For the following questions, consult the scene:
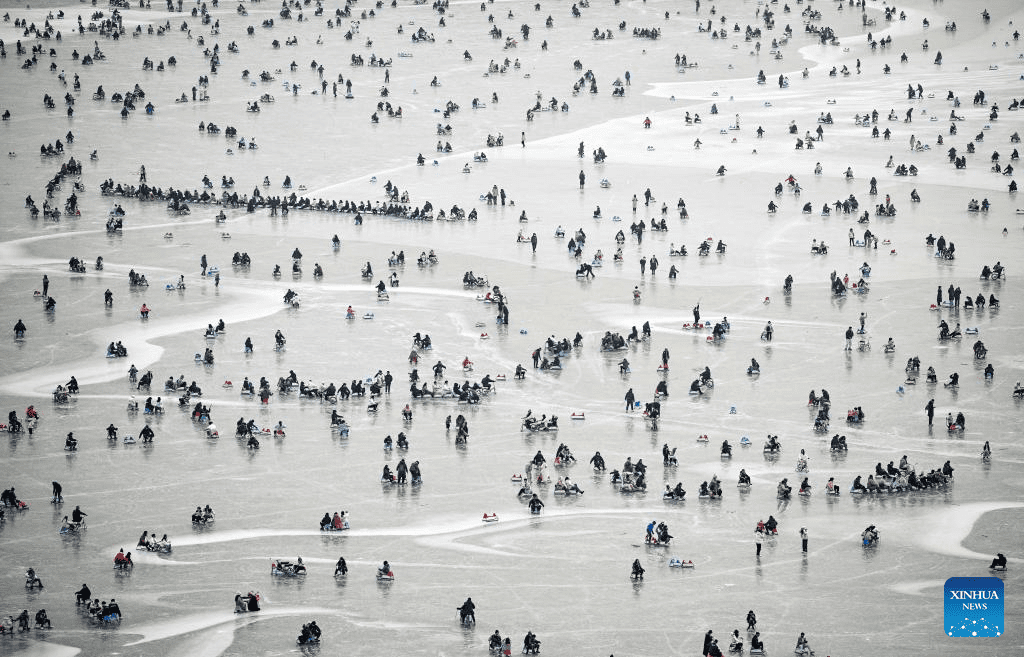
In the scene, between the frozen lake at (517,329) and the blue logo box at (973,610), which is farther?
the frozen lake at (517,329)

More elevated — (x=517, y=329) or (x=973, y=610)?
(x=517, y=329)

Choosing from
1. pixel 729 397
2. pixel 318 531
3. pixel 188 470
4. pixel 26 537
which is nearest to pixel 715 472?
pixel 729 397

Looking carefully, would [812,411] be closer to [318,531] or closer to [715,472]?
[715,472]

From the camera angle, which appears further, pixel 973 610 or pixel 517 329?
pixel 517 329

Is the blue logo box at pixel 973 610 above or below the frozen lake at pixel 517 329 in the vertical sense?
below
